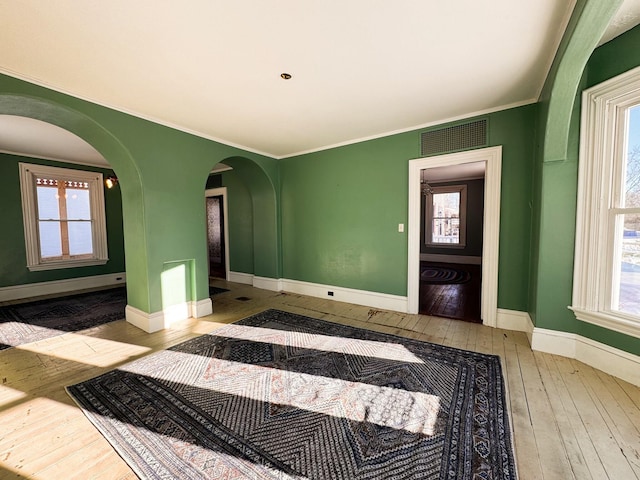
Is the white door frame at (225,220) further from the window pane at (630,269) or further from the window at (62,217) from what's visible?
the window pane at (630,269)

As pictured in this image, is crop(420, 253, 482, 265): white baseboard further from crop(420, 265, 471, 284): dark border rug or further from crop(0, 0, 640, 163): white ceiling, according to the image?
crop(0, 0, 640, 163): white ceiling

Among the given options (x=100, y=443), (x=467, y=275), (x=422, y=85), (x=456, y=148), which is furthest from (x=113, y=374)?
(x=467, y=275)

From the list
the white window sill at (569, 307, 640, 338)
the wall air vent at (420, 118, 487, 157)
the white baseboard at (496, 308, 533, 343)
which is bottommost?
the white baseboard at (496, 308, 533, 343)

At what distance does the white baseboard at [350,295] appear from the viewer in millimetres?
3891

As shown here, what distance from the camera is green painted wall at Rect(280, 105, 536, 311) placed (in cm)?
303

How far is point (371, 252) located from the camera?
4094mm

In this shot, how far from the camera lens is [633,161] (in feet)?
6.84

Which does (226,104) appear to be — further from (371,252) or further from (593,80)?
(593,80)

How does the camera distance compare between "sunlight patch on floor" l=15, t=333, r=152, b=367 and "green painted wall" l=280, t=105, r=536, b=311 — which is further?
"green painted wall" l=280, t=105, r=536, b=311

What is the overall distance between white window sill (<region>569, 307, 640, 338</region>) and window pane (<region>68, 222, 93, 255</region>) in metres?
7.70

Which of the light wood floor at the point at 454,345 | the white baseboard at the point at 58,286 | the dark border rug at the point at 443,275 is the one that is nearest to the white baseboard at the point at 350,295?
the light wood floor at the point at 454,345

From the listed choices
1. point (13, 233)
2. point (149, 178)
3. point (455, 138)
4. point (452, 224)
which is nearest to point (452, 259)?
point (452, 224)

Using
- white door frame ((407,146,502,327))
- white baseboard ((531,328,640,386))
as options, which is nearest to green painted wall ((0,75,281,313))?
white door frame ((407,146,502,327))

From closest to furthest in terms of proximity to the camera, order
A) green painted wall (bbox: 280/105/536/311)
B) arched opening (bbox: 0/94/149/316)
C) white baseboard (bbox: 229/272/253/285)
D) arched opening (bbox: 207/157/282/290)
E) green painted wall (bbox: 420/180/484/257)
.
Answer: arched opening (bbox: 0/94/149/316)
green painted wall (bbox: 280/105/536/311)
arched opening (bbox: 207/157/282/290)
white baseboard (bbox: 229/272/253/285)
green painted wall (bbox: 420/180/484/257)
